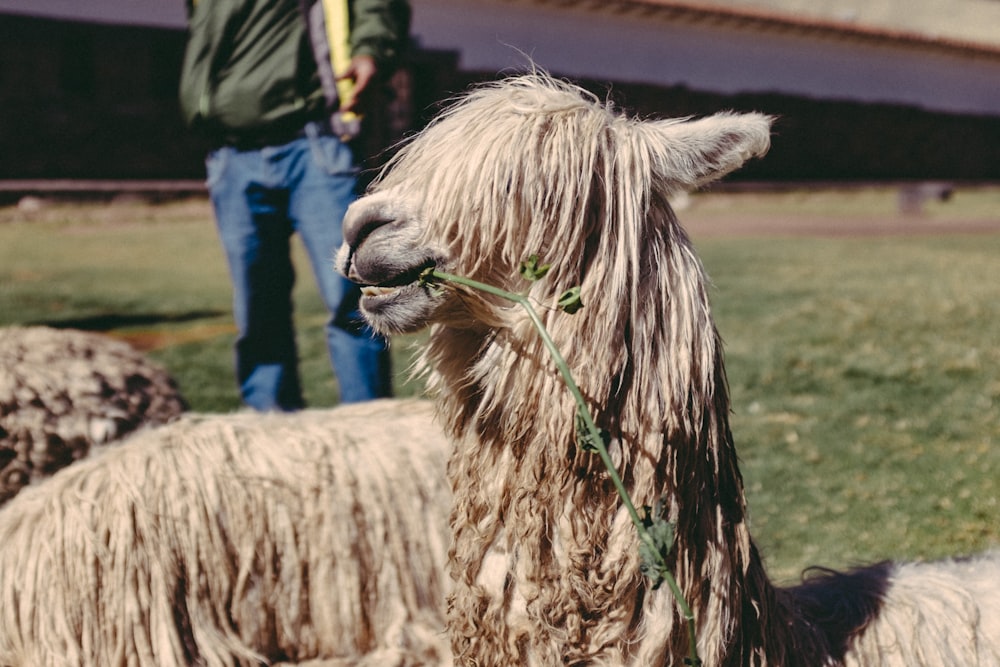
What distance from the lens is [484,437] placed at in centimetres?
182

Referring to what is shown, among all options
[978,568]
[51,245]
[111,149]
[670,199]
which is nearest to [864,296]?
[978,568]

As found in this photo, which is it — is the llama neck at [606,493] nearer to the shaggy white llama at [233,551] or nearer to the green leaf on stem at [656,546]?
the green leaf on stem at [656,546]

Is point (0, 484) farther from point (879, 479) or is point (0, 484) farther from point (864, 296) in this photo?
point (864, 296)

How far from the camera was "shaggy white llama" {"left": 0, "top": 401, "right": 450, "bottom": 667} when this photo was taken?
2.39m

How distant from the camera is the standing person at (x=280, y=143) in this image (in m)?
3.52

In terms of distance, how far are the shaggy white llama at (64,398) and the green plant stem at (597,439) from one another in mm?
1744

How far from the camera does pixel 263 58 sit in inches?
142

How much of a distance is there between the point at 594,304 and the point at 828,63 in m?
22.5

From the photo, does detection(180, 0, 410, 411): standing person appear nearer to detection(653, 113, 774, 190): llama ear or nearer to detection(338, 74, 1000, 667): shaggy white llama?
detection(338, 74, 1000, 667): shaggy white llama

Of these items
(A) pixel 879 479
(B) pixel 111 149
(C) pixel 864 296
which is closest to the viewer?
(A) pixel 879 479

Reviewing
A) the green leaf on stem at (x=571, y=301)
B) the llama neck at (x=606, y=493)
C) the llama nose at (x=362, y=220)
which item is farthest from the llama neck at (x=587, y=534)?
the llama nose at (x=362, y=220)

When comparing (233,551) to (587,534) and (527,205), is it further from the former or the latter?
(527,205)

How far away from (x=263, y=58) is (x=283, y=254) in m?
0.63

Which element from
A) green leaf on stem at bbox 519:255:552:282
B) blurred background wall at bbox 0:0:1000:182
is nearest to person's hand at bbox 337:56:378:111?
green leaf on stem at bbox 519:255:552:282
